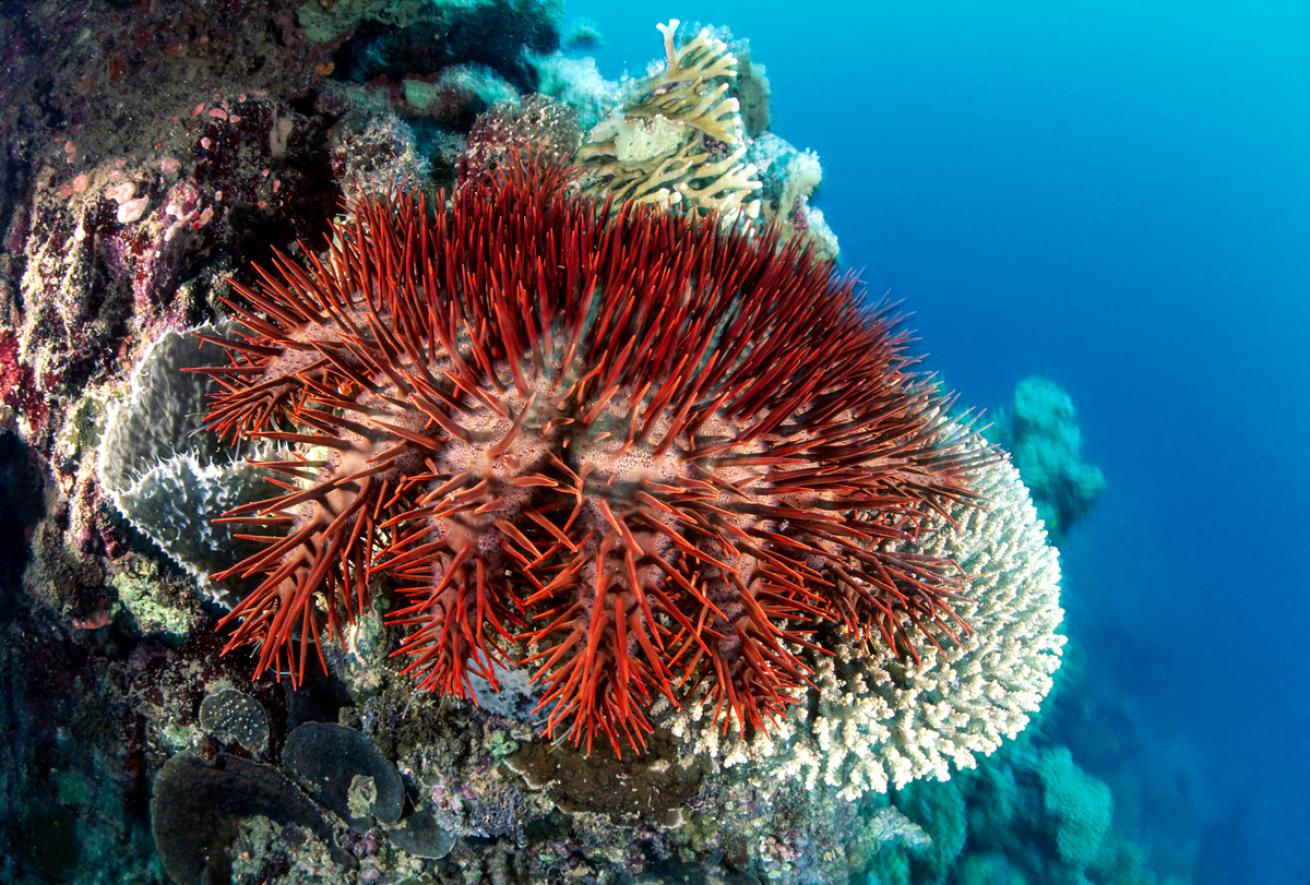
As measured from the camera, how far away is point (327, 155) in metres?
4.09

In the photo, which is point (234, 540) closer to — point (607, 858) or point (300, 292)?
point (300, 292)

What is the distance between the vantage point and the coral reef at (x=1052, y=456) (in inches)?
571

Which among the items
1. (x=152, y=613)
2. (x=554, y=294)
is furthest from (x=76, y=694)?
(x=554, y=294)

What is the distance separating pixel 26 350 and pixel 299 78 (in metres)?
2.12

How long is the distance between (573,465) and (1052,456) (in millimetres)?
15280

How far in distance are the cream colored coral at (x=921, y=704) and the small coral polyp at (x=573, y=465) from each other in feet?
2.86

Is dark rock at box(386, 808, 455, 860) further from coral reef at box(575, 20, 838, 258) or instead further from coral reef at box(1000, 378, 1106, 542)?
coral reef at box(1000, 378, 1106, 542)

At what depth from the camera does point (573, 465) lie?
80.4 inches

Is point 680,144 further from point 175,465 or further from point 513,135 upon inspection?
point 175,465

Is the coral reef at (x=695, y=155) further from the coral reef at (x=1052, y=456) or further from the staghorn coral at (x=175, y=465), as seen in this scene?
the coral reef at (x=1052, y=456)

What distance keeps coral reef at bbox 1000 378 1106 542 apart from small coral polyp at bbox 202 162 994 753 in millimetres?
13304

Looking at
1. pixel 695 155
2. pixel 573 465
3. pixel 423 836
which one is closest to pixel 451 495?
pixel 573 465

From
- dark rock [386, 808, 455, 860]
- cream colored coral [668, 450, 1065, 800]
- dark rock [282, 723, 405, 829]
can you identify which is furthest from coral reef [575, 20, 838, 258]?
dark rock [386, 808, 455, 860]

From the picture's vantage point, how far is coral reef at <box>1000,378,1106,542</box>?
47.5ft
